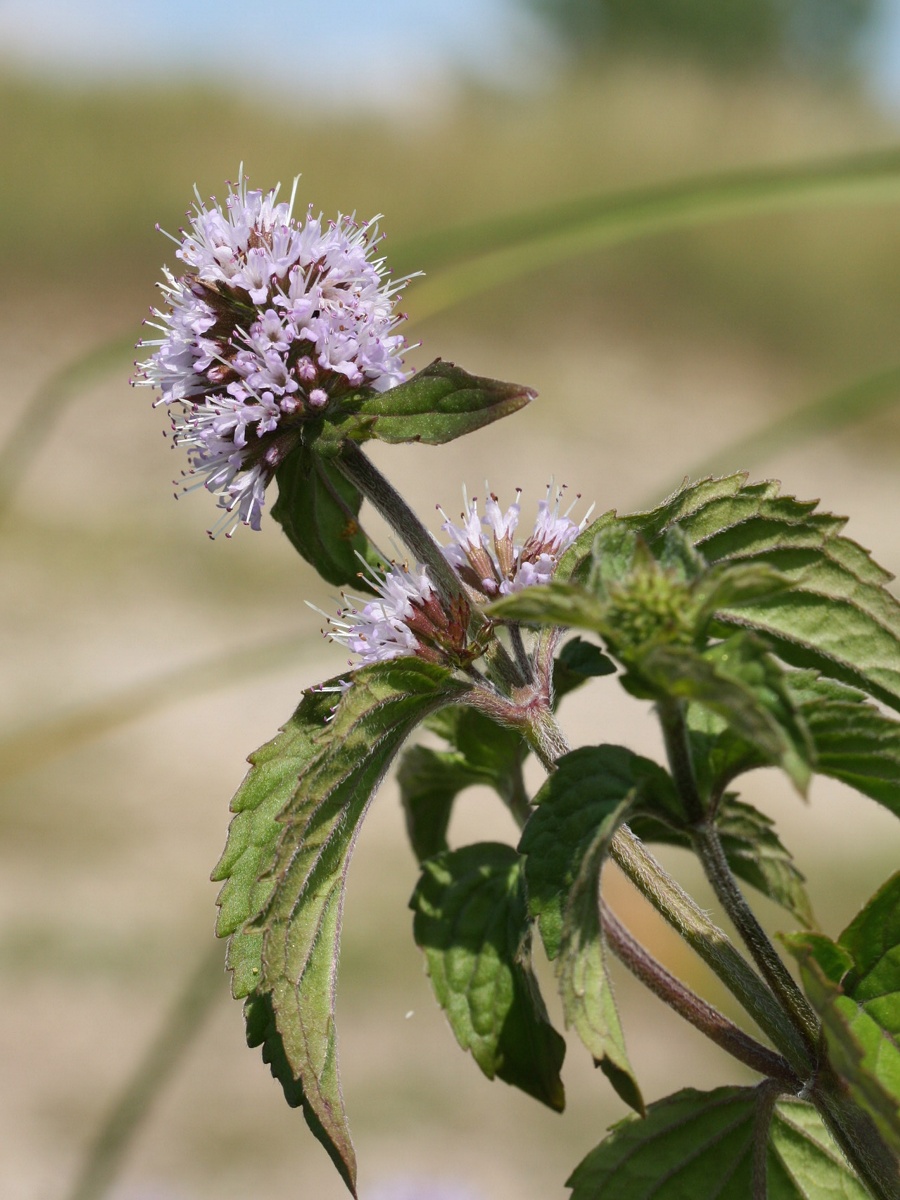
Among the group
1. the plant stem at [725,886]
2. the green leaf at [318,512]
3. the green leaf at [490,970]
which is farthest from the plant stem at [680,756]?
the green leaf at [318,512]

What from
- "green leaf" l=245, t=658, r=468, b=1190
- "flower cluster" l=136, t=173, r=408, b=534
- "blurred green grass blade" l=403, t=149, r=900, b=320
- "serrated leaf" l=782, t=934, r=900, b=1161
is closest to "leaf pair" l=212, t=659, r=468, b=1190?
"green leaf" l=245, t=658, r=468, b=1190

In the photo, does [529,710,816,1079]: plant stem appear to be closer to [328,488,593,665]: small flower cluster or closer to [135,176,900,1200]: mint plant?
[135,176,900,1200]: mint plant

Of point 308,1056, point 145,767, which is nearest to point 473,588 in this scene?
point 308,1056

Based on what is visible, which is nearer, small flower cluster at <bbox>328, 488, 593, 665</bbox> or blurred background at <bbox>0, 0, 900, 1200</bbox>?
small flower cluster at <bbox>328, 488, 593, 665</bbox>

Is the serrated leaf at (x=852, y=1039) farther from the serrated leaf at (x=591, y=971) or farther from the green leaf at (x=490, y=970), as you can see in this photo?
the green leaf at (x=490, y=970)

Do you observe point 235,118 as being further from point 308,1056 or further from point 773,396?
point 308,1056

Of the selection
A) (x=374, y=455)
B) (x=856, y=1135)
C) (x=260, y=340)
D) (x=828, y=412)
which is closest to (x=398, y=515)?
(x=260, y=340)

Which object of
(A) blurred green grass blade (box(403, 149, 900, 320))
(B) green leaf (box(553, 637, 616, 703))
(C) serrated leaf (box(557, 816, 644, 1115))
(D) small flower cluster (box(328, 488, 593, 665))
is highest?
(A) blurred green grass blade (box(403, 149, 900, 320))
